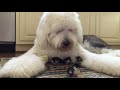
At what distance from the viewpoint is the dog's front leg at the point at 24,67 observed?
1.08 metres

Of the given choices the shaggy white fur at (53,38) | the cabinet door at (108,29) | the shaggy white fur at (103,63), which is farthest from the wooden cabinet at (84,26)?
the shaggy white fur at (103,63)

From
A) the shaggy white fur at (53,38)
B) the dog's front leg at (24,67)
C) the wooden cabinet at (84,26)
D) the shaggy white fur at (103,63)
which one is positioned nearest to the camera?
the dog's front leg at (24,67)

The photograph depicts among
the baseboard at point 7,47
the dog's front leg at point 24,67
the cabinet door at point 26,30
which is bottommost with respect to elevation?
the dog's front leg at point 24,67

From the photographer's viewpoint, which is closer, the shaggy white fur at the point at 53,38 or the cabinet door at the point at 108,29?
the shaggy white fur at the point at 53,38

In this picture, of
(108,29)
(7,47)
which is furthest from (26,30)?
(108,29)

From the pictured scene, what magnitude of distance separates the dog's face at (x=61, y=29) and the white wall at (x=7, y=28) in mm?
361

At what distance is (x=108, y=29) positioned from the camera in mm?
1639

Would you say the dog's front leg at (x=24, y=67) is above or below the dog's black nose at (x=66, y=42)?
below

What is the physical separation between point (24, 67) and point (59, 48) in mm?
299

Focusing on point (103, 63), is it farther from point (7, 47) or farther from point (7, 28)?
point (7, 28)

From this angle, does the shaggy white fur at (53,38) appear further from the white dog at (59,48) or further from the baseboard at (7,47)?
the baseboard at (7,47)
